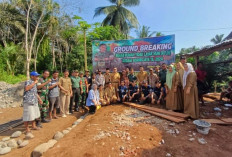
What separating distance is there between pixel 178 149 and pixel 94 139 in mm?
1708

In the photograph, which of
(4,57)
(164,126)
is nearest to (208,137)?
(164,126)

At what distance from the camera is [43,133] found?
3.69m

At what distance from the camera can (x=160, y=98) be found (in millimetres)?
5152

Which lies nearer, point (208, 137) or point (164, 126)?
point (208, 137)

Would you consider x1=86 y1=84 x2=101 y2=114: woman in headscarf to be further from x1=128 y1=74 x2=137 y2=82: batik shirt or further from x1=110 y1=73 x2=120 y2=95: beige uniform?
x1=128 y1=74 x2=137 y2=82: batik shirt

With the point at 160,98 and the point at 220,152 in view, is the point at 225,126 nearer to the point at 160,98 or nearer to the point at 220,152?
the point at 220,152

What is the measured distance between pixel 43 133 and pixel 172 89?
430cm

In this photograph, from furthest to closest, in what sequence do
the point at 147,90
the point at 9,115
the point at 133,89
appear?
the point at 9,115 < the point at 133,89 < the point at 147,90

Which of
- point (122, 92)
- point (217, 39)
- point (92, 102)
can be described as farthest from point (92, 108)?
point (217, 39)

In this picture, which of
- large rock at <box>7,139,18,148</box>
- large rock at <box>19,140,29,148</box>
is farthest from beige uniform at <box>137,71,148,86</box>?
large rock at <box>7,139,18,148</box>

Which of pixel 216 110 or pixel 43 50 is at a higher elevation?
pixel 43 50

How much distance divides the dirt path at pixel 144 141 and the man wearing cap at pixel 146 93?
5.74 ft

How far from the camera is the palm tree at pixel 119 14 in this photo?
14.9 metres

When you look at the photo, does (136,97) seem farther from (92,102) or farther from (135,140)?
(135,140)
